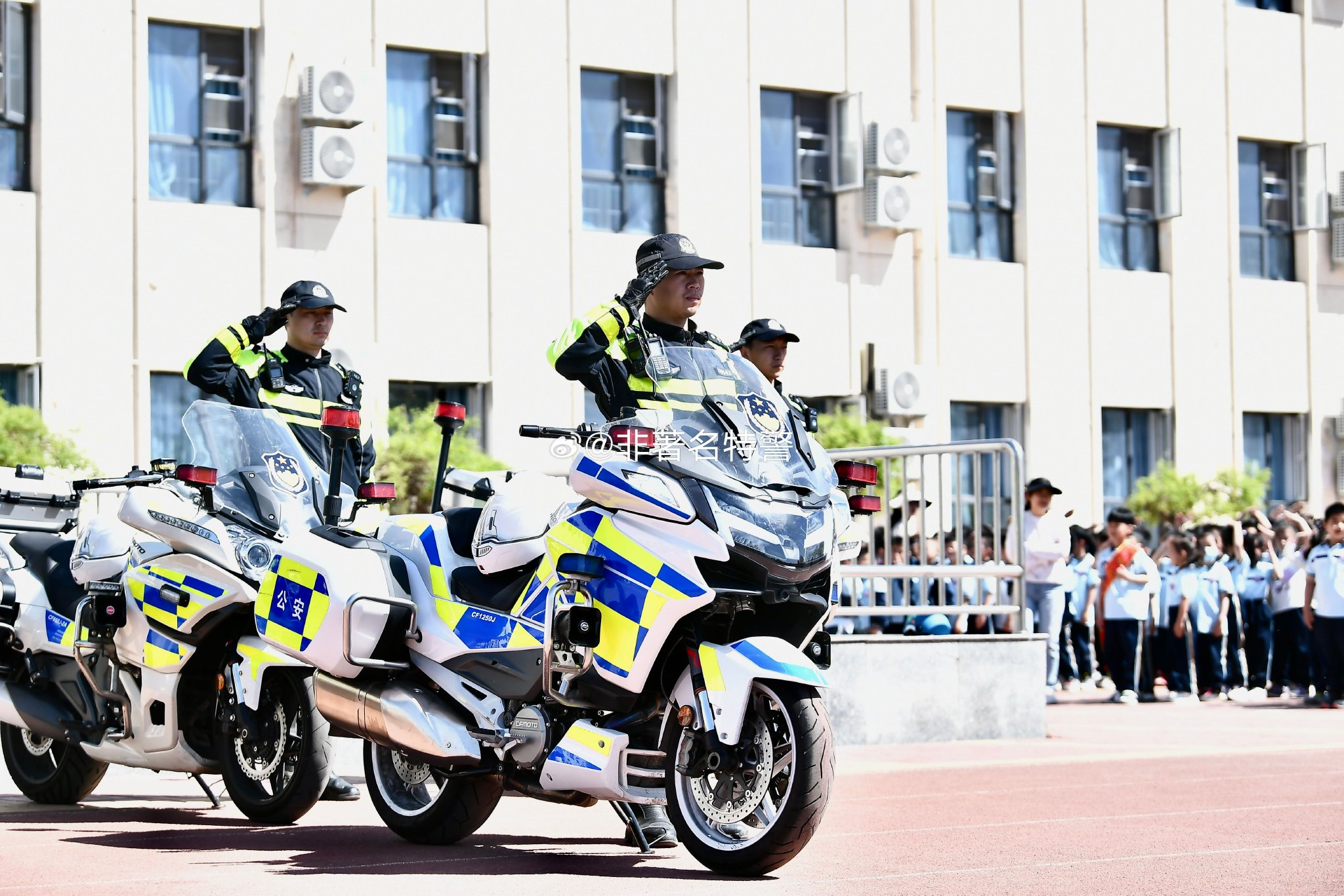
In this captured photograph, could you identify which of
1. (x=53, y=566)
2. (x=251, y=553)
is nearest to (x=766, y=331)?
(x=251, y=553)

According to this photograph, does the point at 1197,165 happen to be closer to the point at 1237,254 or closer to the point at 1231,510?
the point at 1237,254

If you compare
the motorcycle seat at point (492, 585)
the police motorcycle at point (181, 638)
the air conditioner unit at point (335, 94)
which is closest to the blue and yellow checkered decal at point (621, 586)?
the motorcycle seat at point (492, 585)

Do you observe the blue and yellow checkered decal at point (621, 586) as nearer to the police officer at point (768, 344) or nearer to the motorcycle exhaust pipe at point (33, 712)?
the police officer at point (768, 344)

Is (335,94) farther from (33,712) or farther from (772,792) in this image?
(772,792)

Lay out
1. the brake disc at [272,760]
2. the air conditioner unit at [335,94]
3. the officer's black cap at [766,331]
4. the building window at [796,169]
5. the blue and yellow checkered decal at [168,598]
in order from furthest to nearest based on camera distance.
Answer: the building window at [796,169], the air conditioner unit at [335,94], the officer's black cap at [766,331], the blue and yellow checkered decal at [168,598], the brake disc at [272,760]

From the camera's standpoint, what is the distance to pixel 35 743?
9.94 m

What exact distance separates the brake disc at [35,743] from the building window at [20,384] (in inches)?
466

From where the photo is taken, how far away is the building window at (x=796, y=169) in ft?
85.0

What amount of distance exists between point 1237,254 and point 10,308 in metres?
16.9

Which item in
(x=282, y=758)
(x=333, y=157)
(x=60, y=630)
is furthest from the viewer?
(x=333, y=157)

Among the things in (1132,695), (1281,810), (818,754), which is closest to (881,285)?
(1132,695)

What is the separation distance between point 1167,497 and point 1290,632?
861cm

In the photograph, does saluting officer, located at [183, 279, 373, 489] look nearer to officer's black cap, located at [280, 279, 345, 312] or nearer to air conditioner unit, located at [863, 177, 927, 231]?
officer's black cap, located at [280, 279, 345, 312]

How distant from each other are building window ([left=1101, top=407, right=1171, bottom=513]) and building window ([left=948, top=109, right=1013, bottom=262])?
9.23 ft
